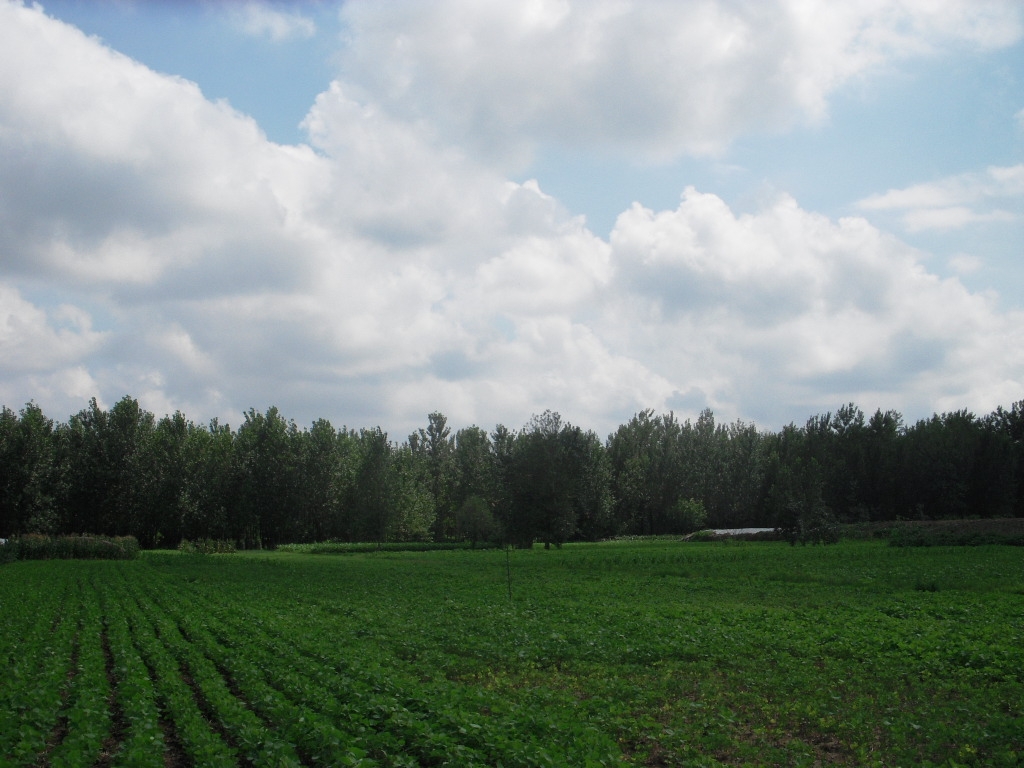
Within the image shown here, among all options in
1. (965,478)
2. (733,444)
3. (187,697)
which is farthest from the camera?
(733,444)

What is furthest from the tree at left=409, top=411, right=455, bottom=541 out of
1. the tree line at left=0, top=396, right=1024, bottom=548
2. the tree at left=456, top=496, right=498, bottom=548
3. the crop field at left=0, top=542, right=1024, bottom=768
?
the crop field at left=0, top=542, right=1024, bottom=768

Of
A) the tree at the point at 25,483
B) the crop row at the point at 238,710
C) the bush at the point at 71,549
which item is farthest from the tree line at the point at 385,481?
the crop row at the point at 238,710

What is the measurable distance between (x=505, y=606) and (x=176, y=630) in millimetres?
10432

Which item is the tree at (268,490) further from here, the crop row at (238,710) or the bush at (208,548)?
the crop row at (238,710)

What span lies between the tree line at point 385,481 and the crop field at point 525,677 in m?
47.4

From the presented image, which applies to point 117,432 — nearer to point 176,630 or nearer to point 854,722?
point 176,630

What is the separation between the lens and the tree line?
78688 mm

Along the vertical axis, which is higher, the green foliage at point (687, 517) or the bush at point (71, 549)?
the bush at point (71, 549)

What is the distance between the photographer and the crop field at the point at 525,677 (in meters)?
10.2

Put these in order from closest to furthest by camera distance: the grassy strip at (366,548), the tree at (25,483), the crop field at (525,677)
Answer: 1. the crop field at (525,677)
2. the grassy strip at (366,548)
3. the tree at (25,483)

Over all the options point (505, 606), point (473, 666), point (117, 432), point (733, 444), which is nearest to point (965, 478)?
point (733, 444)

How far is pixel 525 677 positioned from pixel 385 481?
72234 millimetres

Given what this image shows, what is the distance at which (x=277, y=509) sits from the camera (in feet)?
316

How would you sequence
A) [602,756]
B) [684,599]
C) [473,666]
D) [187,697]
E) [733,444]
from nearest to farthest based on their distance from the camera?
[602,756], [187,697], [473,666], [684,599], [733,444]
